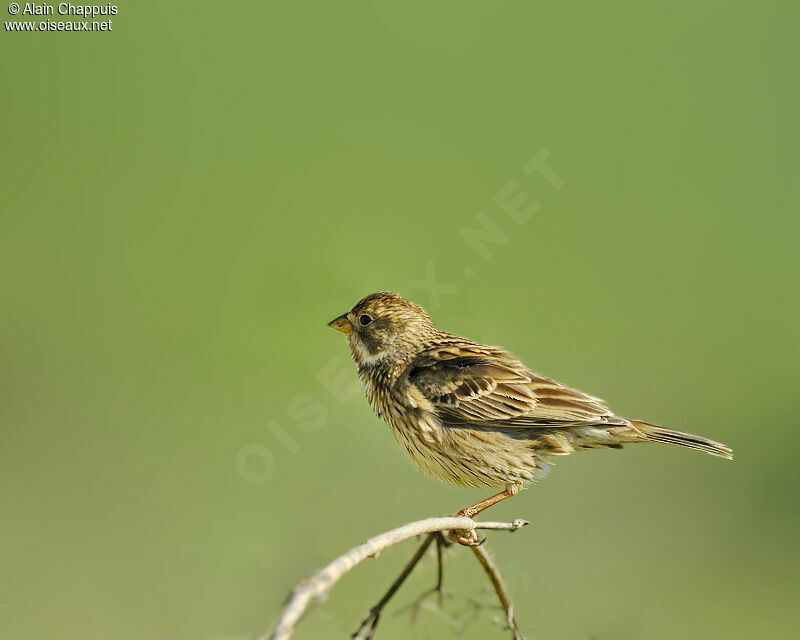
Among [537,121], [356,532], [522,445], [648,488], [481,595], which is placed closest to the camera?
[481,595]

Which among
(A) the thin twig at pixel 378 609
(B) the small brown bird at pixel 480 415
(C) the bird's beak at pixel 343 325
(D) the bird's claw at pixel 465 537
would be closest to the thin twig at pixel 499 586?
(D) the bird's claw at pixel 465 537

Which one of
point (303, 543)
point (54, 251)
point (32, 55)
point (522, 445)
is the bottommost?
point (522, 445)

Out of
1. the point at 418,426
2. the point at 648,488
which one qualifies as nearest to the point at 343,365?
the point at 418,426

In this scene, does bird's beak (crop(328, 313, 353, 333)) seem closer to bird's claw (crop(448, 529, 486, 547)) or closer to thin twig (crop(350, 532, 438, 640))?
bird's claw (crop(448, 529, 486, 547))

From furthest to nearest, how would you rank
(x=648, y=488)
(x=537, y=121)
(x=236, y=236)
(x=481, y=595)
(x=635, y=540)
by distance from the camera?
(x=537, y=121)
(x=236, y=236)
(x=648, y=488)
(x=635, y=540)
(x=481, y=595)

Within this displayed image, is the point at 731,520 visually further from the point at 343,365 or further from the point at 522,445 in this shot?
the point at 343,365
